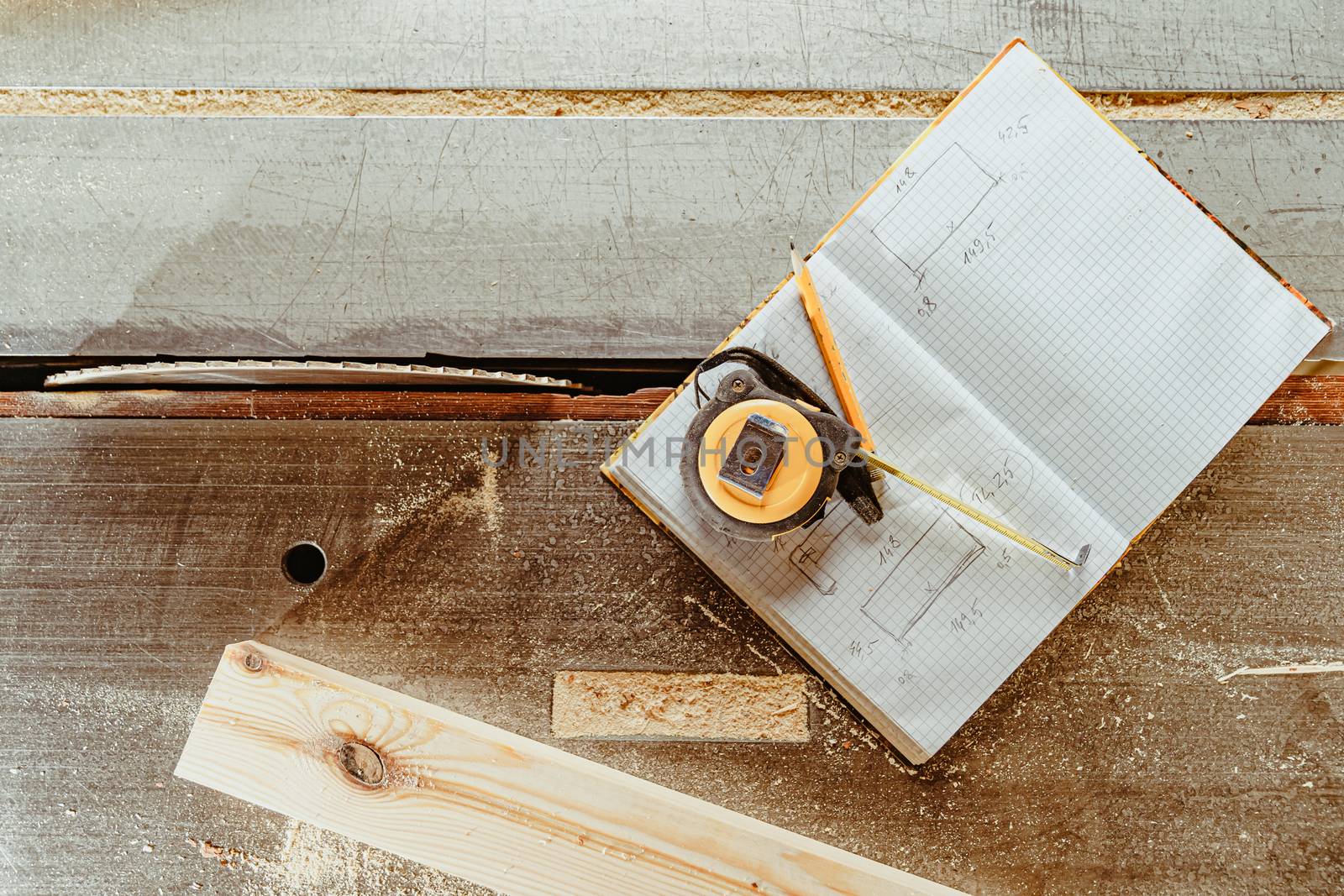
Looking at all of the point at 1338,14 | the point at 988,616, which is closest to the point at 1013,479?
the point at 988,616

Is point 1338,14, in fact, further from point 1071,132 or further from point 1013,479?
point 1013,479

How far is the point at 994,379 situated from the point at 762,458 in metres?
0.30

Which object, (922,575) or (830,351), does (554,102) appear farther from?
(922,575)

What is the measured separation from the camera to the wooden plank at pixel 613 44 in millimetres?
968

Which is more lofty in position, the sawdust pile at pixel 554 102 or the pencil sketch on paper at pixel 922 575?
the sawdust pile at pixel 554 102

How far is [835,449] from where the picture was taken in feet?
2.41

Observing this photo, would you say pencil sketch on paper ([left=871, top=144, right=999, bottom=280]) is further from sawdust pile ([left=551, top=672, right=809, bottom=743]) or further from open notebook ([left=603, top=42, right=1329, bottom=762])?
sawdust pile ([left=551, top=672, right=809, bottom=743])

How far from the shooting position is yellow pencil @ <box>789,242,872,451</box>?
80 cm

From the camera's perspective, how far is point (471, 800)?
77cm

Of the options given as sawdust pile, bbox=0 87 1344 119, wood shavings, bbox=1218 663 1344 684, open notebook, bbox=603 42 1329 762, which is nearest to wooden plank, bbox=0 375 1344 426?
open notebook, bbox=603 42 1329 762

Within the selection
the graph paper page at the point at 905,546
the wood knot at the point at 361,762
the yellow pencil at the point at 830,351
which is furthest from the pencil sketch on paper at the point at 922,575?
the wood knot at the point at 361,762

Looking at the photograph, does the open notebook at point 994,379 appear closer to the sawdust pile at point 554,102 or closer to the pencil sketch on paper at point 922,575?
the pencil sketch on paper at point 922,575

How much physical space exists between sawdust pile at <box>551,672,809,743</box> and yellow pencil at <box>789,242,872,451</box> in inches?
12.1

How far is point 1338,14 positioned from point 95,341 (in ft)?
5.22
